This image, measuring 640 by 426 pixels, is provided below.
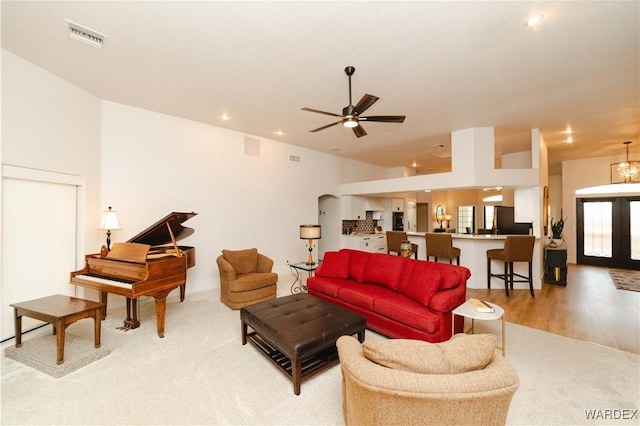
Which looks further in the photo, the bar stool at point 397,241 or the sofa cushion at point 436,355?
the bar stool at point 397,241

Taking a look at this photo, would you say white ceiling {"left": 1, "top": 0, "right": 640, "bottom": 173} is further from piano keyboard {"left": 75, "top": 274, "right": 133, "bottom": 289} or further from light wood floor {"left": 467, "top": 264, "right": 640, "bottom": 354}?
light wood floor {"left": 467, "top": 264, "right": 640, "bottom": 354}

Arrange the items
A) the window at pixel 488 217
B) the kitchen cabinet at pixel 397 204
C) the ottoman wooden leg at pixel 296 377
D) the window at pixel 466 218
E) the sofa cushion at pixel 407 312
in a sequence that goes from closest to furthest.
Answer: the ottoman wooden leg at pixel 296 377 < the sofa cushion at pixel 407 312 < the kitchen cabinet at pixel 397 204 < the window at pixel 488 217 < the window at pixel 466 218

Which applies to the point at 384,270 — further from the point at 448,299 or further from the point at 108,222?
the point at 108,222

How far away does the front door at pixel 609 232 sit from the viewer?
7367mm

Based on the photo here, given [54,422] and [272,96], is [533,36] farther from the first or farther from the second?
[54,422]

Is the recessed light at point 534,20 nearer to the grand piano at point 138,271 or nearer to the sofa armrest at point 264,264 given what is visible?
the grand piano at point 138,271

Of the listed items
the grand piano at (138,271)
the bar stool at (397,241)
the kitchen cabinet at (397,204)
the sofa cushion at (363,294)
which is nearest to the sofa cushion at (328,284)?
the sofa cushion at (363,294)

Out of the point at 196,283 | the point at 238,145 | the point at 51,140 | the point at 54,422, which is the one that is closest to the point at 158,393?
the point at 54,422

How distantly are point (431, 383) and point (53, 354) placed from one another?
11.7 feet

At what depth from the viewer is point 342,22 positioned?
2.43 m

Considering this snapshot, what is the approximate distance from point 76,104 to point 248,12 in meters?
3.10

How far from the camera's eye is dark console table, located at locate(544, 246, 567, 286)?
566 cm

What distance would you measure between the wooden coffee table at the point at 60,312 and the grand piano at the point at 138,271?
0.27m

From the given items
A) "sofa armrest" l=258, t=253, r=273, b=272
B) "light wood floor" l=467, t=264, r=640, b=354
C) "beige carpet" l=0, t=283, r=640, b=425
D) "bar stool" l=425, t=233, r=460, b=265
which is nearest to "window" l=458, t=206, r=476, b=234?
"light wood floor" l=467, t=264, r=640, b=354
